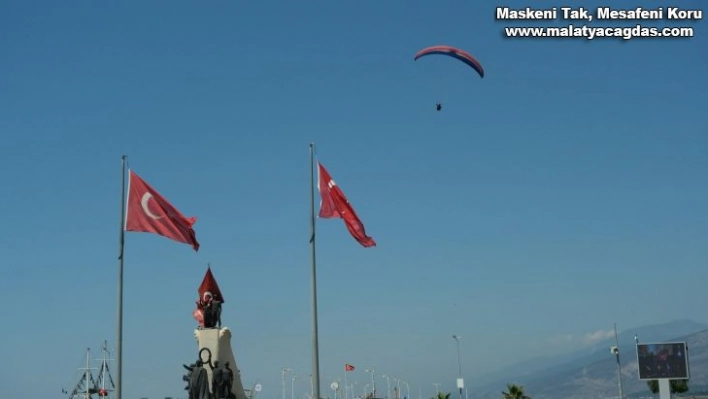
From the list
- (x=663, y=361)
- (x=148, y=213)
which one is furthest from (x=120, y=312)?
(x=663, y=361)

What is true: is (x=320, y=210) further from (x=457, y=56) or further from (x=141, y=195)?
(x=457, y=56)

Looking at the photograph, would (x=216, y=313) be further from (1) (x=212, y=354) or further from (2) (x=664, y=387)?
(2) (x=664, y=387)

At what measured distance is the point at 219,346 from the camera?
44.8m

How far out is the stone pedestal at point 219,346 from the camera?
147 feet

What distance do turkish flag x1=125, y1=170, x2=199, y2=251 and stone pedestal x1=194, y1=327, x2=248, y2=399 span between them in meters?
10.6

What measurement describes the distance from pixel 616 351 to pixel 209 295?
1834 inches

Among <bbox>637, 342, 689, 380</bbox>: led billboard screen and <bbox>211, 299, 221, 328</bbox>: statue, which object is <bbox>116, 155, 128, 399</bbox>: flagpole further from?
<bbox>637, 342, 689, 380</bbox>: led billboard screen

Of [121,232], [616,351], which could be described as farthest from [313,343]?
[616,351]

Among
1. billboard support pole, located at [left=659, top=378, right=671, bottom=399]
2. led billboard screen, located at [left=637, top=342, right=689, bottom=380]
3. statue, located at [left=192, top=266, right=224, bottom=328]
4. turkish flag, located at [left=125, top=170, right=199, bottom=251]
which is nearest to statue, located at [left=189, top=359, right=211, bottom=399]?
statue, located at [left=192, top=266, right=224, bottom=328]

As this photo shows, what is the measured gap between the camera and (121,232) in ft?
115

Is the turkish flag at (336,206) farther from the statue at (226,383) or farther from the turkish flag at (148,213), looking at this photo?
the statue at (226,383)

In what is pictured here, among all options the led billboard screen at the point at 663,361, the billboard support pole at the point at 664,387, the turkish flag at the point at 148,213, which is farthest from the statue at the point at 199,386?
the billboard support pole at the point at 664,387

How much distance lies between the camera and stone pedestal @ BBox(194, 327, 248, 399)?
44.7 meters

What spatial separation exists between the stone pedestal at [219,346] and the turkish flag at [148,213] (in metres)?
10.6
